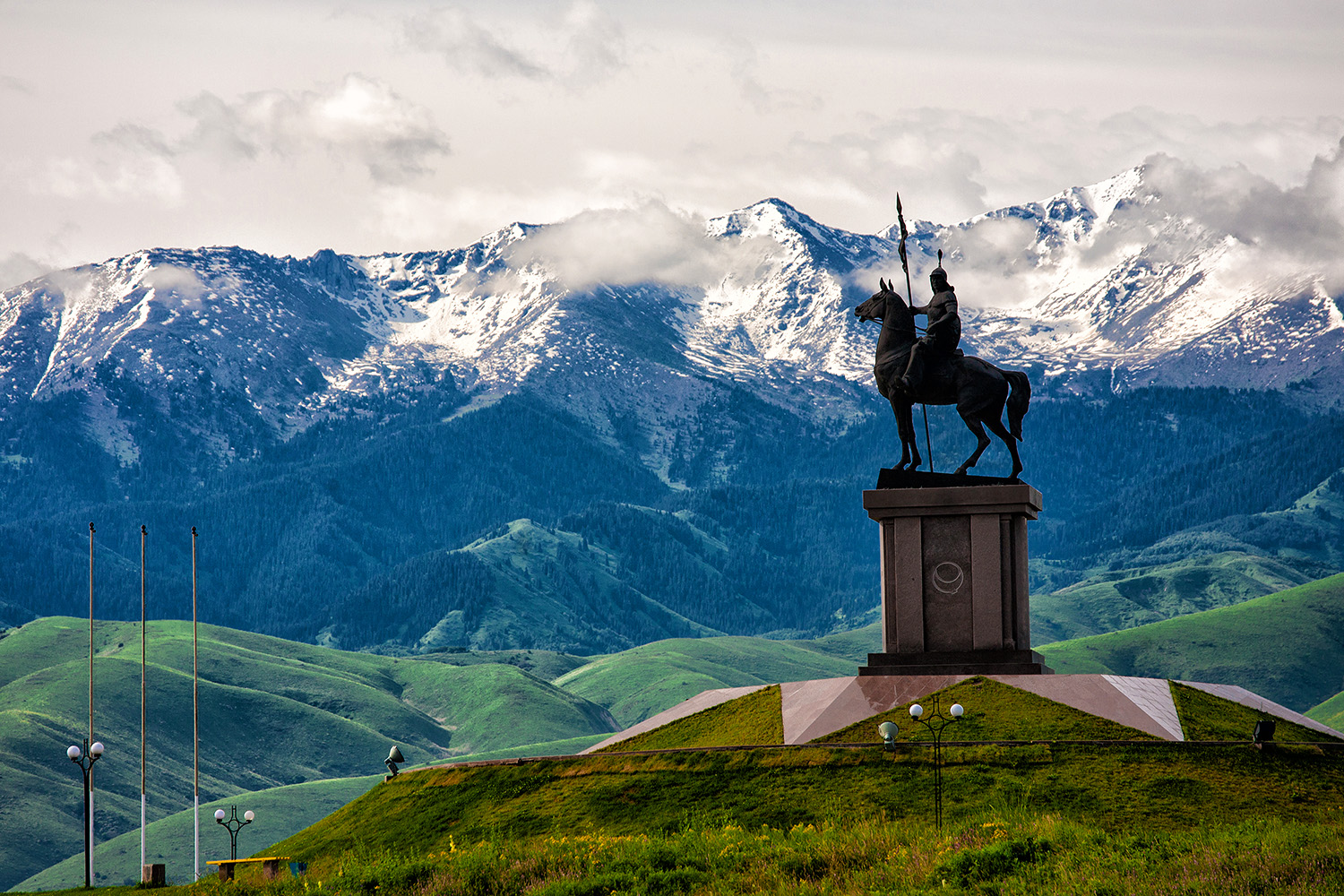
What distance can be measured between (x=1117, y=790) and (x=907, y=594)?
11.4 m

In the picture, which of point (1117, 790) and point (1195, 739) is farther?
point (1195, 739)

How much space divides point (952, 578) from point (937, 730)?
722 centimetres

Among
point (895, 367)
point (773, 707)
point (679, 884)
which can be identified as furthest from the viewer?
point (895, 367)

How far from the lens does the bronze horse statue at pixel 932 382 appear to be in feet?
159

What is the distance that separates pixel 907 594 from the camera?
45969 millimetres

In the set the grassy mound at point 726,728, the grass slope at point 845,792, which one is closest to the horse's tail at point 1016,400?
the grassy mound at point 726,728

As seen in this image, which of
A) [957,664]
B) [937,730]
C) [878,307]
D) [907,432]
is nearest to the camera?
[937,730]

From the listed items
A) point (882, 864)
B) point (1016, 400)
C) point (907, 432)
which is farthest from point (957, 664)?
point (882, 864)

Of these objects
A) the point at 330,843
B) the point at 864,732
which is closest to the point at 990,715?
the point at 864,732

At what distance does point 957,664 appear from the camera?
4500cm

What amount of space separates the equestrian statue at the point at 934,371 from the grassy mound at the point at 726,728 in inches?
341

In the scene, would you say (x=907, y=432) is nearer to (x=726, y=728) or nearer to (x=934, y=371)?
(x=934, y=371)

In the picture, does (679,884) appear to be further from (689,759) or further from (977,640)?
(977,640)

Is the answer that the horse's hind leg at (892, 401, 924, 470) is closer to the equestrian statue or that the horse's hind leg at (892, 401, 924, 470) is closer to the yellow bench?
the equestrian statue
